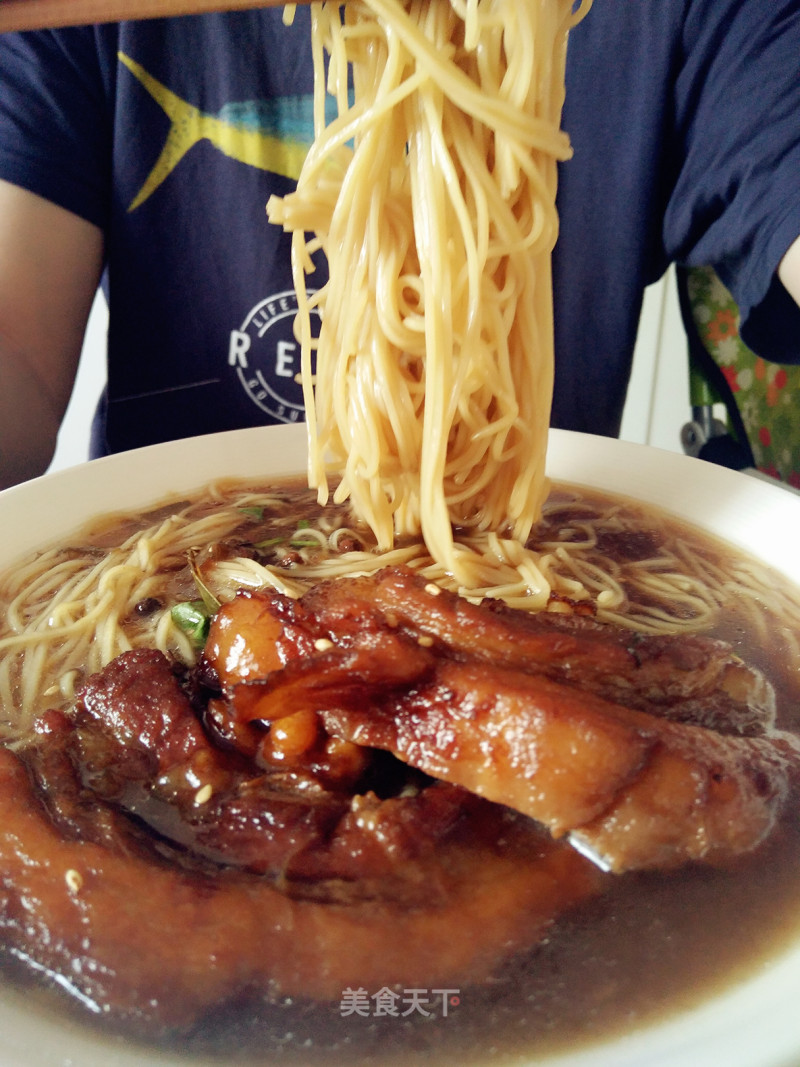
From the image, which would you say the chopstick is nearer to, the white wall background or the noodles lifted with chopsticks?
the noodles lifted with chopsticks

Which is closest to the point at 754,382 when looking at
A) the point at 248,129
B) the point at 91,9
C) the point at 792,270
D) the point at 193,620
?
the point at 792,270

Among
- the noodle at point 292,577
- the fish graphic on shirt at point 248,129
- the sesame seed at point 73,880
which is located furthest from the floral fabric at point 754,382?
the sesame seed at point 73,880

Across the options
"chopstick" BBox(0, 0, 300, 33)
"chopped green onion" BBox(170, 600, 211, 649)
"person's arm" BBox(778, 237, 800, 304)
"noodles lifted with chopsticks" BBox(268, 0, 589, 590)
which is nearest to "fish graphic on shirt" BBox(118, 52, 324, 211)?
"noodles lifted with chopsticks" BBox(268, 0, 589, 590)

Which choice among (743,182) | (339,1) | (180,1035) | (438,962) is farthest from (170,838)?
(743,182)

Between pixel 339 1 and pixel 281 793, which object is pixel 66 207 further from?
pixel 281 793

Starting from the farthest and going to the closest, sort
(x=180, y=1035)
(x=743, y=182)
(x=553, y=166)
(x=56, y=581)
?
(x=743, y=182)
(x=56, y=581)
(x=553, y=166)
(x=180, y=1035)

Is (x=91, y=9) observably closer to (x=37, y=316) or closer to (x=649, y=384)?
(x=37, y=316)

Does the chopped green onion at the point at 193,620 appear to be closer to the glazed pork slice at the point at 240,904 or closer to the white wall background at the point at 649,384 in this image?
the glazed pork slice at the point at 240,904
